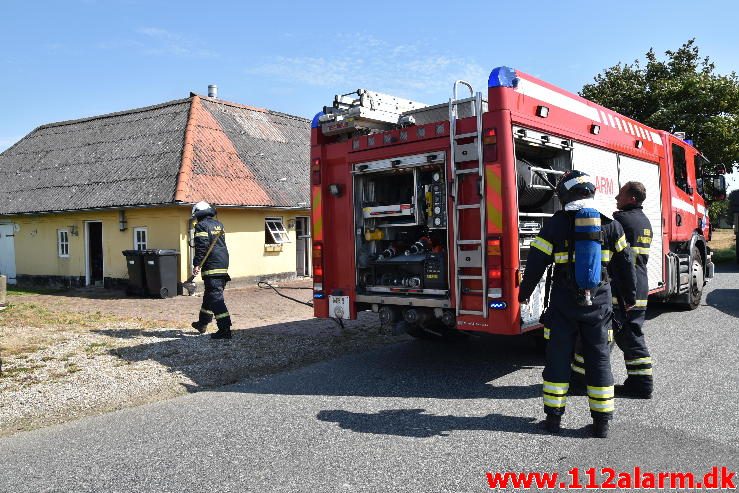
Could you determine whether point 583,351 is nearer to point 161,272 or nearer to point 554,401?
point 554,401

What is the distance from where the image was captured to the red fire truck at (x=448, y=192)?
5336mm

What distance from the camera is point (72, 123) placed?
71.2ft

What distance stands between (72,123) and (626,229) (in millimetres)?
21442

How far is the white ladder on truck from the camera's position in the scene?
5.40m

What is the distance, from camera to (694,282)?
31.7 feet

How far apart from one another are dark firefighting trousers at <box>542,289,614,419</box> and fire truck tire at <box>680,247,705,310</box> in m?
6.02

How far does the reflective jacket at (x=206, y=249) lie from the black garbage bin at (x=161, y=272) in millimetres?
5773

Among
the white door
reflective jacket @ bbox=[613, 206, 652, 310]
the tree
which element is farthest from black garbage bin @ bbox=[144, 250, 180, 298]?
the tree

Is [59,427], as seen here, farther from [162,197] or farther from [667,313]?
[162,197]

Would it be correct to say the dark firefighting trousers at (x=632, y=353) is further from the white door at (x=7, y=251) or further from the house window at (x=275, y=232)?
the white door at (x=7, y=251)

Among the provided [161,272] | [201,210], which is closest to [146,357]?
[201,210]

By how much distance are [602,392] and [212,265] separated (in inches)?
226

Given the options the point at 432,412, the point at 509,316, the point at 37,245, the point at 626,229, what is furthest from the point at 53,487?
the point at 37,245

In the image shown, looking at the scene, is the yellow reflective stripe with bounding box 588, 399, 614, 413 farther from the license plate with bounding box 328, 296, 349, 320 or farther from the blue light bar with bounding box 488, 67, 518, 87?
the license plate with bounding box 328, 296, 349, 320
